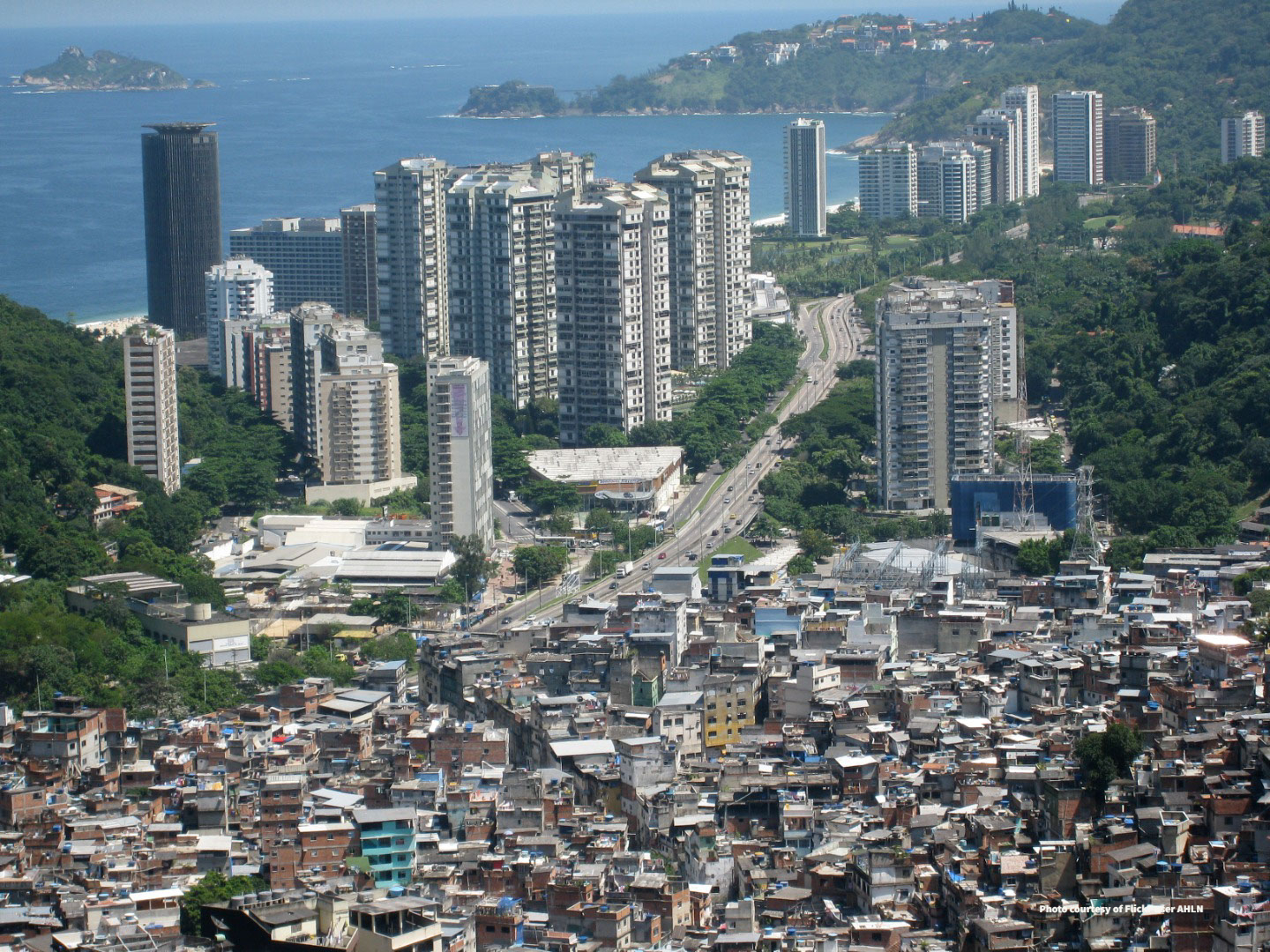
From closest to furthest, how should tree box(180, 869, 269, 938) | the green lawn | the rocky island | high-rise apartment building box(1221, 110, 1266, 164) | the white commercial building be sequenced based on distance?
tree box(180, 869, 269, 938) → the green lawn → the white commercial building → high-rise apartment building box(1221, 110, 1266, 164) → the rocky island

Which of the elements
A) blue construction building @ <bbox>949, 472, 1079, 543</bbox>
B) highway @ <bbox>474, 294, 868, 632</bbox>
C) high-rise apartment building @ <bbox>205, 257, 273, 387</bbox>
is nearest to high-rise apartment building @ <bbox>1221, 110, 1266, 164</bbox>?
highway @ <bbox>474, 294, 868, 632</bbox>

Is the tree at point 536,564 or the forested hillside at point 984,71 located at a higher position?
the forested hillside at point 984,71

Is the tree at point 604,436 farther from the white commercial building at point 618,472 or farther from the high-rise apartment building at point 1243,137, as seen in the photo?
the high-rise apartment building at point 1243,137

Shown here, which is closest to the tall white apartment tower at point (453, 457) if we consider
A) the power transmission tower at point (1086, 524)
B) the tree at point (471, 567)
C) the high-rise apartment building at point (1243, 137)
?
the tree at point (471, 567)

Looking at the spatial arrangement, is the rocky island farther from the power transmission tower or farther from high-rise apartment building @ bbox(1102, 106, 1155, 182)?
the power transmission tower

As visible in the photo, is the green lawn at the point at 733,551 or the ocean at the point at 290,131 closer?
the green lawn at the point at 733,551
